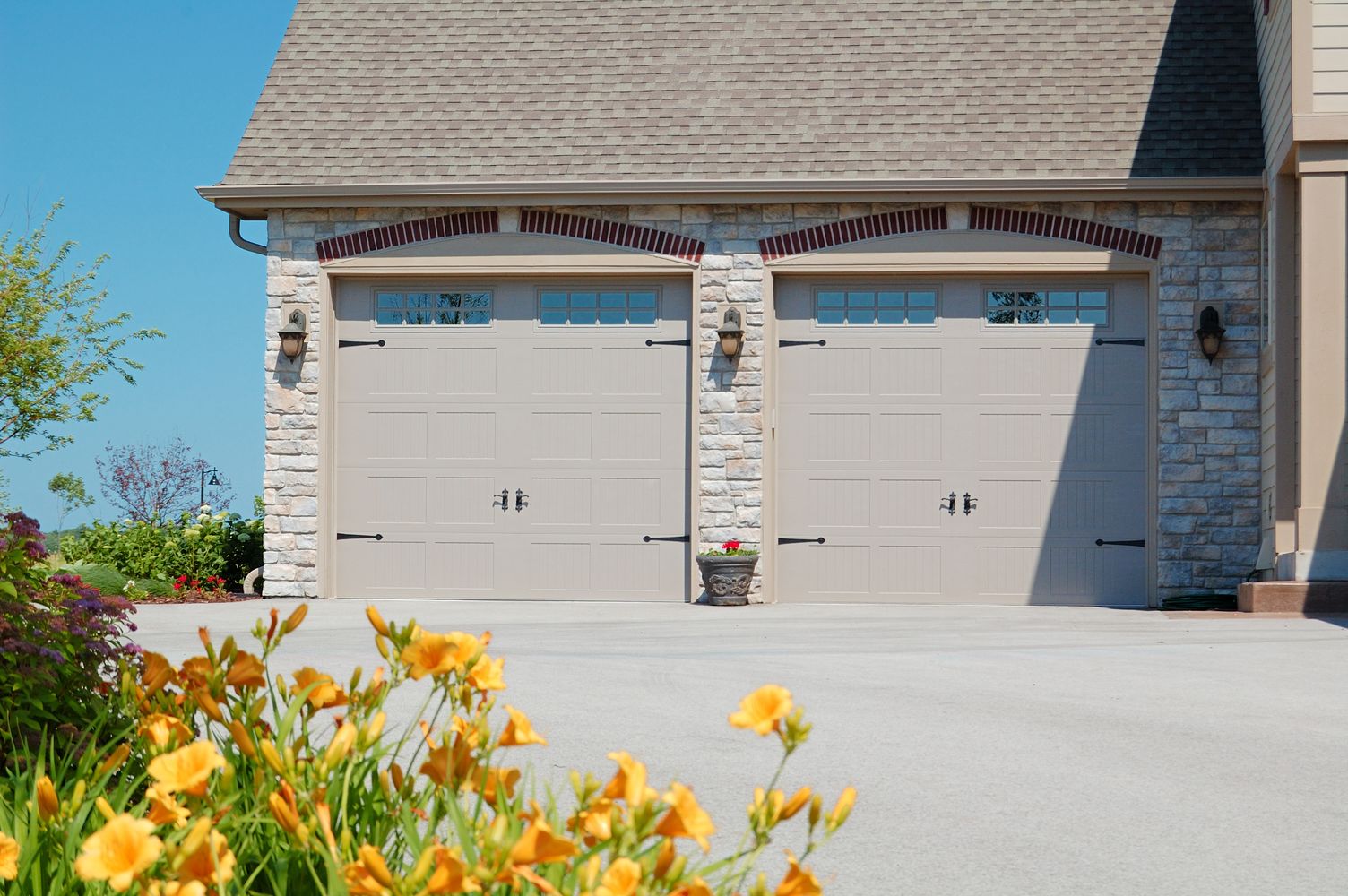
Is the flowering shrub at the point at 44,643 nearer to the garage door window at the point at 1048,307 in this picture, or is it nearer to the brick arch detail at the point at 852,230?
the brick arch detail at the point at 852,230

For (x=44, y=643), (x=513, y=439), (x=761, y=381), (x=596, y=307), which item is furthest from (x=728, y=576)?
(x=44, y=643)

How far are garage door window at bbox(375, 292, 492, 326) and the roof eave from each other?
85 cm

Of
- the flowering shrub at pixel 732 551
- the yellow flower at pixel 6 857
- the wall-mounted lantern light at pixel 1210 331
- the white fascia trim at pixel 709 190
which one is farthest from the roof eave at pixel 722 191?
the yellow flower at pixel 6 857

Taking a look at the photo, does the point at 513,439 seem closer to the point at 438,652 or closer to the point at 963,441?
the point at 963,441

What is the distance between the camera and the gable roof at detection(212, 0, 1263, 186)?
43.4 feet

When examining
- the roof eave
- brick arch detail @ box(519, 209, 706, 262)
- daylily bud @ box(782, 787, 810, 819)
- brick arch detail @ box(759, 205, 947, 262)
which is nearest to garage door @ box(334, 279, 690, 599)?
brick arch detail @ box(519, 209, 706, 262)

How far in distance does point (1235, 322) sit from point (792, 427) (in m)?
3.81

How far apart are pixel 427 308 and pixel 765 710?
1209cm

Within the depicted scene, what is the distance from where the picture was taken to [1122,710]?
6.58 meters

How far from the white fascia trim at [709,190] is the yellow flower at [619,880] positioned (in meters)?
11.6

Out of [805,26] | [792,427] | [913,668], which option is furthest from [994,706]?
[805,26]

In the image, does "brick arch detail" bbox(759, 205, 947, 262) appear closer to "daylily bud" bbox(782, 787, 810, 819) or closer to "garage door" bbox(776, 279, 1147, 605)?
"garage door" bbox(776, 279, 1147, 605)

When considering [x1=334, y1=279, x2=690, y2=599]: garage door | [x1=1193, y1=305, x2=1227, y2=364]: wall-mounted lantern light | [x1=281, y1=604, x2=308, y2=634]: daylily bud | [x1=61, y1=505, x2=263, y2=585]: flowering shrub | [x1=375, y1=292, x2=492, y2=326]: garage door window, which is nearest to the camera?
[x1=281, y1=604, x2=308, y2=634]: daylily bud

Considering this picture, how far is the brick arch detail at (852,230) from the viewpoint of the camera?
13.1 m
